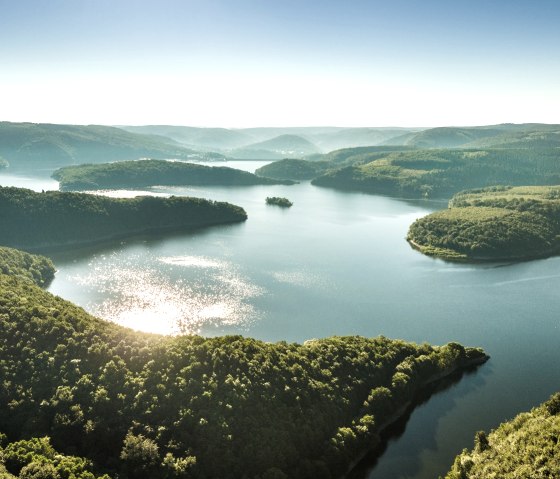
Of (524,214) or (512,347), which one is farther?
(524,214)

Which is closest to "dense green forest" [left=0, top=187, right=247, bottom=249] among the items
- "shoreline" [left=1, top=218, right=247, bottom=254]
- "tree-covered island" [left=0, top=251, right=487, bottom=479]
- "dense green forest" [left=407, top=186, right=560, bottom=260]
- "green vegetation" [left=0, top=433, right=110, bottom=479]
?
"shoreline" [left=1, top=218, right=247, bottom=254]

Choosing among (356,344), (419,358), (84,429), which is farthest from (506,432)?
(84,429)

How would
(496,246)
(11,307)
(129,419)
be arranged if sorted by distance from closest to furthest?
(129,419)
(11,307)
(496,246)

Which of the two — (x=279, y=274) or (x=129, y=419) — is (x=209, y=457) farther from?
(x=279, y=274)

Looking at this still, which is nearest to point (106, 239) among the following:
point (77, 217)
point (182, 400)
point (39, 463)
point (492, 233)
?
point (77, 217)

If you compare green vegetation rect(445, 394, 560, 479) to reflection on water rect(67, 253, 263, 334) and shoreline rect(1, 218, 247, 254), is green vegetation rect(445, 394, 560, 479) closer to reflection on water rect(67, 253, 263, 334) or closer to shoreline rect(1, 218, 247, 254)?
reflection on water rect(67, 253, 263, 334)

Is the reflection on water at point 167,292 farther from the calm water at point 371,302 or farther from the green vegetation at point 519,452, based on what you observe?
the green vegetation at point 519,452

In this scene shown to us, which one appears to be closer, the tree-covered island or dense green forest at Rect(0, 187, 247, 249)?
the tree-covered island
